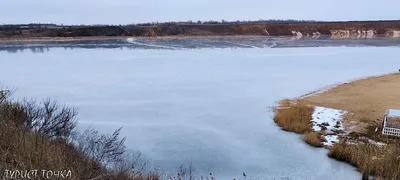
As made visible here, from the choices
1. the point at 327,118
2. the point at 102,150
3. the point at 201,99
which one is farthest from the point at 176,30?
the point at 102,150

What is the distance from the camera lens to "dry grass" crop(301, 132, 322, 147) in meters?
9.95

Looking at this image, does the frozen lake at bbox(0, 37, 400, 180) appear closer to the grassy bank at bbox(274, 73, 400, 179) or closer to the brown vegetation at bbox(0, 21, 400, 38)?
the grassy bank at bbox(274, 73, 400, 179)

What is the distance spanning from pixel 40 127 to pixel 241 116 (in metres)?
6.32

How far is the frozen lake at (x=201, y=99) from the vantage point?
29.4 ft

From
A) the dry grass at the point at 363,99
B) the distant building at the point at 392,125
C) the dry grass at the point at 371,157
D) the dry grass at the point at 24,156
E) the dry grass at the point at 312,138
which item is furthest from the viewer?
the dry grass at the point at 363,99

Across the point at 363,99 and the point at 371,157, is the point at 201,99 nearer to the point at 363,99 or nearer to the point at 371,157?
the point at 363,99

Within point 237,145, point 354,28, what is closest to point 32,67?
point 237,145

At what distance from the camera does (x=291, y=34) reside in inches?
2955

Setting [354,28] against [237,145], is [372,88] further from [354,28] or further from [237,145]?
[354,28]

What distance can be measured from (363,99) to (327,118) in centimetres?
356

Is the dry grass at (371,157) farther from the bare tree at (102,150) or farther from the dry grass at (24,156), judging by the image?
the dry grass at (24,156)

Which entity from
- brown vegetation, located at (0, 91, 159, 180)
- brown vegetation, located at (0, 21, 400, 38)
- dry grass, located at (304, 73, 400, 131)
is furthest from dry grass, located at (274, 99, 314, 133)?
brown vegetation, located at (0, 21, 400, 38)

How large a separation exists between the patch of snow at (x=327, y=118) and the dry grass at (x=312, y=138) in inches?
31.7

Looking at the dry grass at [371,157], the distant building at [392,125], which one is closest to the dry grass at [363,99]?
the distant building at [392,125]
